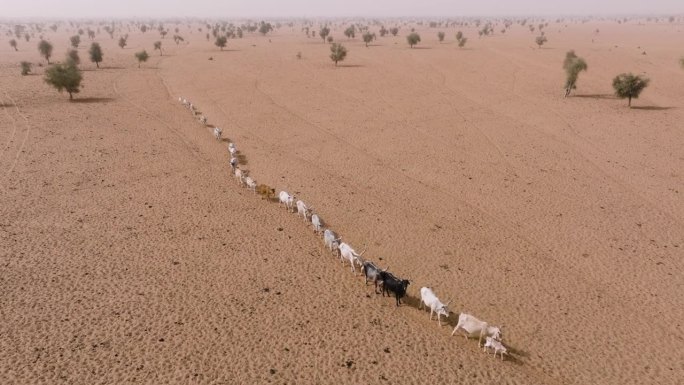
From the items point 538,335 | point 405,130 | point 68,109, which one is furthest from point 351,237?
point 68,109

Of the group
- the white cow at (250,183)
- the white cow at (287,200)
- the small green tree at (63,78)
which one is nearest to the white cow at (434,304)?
the white cow at (287,200)

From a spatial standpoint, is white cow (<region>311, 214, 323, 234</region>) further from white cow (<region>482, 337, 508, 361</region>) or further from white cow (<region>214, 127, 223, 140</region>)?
white cow (<region>214, 127, 223, 140</region>)

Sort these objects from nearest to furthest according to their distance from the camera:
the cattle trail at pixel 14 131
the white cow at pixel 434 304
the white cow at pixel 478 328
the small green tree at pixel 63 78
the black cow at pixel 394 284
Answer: the white cow at pixel 478 328 < the white cow at pixel 434 304 < the black cow at pixel 394 284 < the cattle trail at pixel 14 131 < the small green tree at pixel 63 78

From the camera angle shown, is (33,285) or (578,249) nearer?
(33,285)

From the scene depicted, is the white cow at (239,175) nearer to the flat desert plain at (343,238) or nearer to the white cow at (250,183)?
A: the white cow at (250,183)

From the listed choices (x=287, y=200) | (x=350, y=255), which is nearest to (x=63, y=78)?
(x=287, y=200)

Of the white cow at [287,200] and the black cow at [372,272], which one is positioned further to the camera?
the white cow at [287,200]

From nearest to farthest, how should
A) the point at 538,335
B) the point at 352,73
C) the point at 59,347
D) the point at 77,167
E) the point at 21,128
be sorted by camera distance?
the point at 59,347 < the point at 538,335 < the point at 77,167 < the point at 21,128 < the point at 352,73

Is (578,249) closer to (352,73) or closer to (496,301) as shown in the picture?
(496,301)

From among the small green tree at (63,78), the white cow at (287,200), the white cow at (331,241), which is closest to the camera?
the white cow at (331,241)
